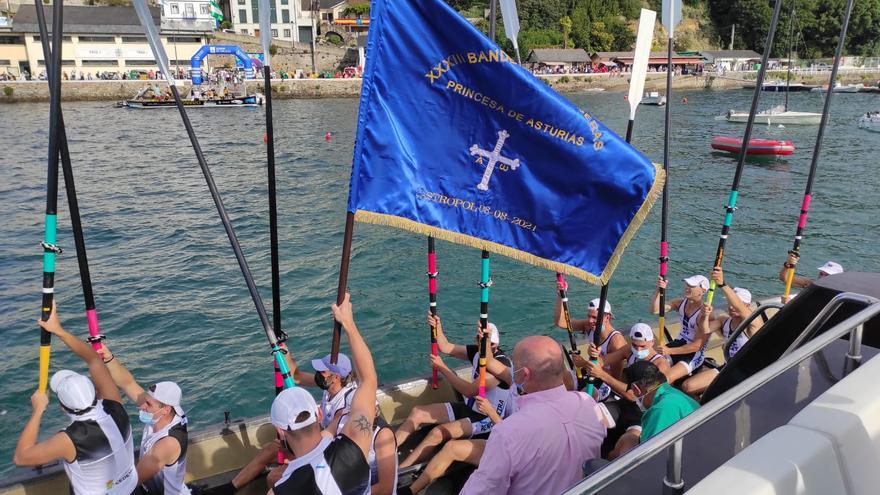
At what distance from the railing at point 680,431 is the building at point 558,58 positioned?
8293 centimetres

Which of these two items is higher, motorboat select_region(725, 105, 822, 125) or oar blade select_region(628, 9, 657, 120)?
oar blade select_region(628, 9, 657, 120)

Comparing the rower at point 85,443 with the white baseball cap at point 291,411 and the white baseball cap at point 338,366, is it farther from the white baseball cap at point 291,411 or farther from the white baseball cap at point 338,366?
the white baseball cap at point 291,411

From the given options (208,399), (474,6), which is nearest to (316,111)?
(474,6)

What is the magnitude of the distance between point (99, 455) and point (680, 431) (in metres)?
3.86

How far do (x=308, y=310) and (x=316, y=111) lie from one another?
1711 inches

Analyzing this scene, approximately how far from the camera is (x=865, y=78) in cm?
7975

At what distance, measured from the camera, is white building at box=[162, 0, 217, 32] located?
232 feet

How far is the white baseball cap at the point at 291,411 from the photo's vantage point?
11.1 ft

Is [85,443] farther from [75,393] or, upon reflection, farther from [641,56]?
[641,56]

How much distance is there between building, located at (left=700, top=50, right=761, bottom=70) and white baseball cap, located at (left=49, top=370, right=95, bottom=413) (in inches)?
3589

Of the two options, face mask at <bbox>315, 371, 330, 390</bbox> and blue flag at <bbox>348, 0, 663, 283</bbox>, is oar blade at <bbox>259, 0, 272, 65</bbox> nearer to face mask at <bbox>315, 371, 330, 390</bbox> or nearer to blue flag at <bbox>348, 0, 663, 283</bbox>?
blue flag at <bbox>348, 0, 663, 283</bbox>

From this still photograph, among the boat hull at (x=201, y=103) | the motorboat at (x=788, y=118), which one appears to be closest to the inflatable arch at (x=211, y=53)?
the boat hull at (x=201, y=103)

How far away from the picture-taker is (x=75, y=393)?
4.32 metres

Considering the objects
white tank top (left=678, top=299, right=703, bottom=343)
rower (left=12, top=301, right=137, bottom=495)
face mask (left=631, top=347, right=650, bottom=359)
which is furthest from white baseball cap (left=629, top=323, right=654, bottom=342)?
rower (left=12, top=301, right=137, bottom=495)
